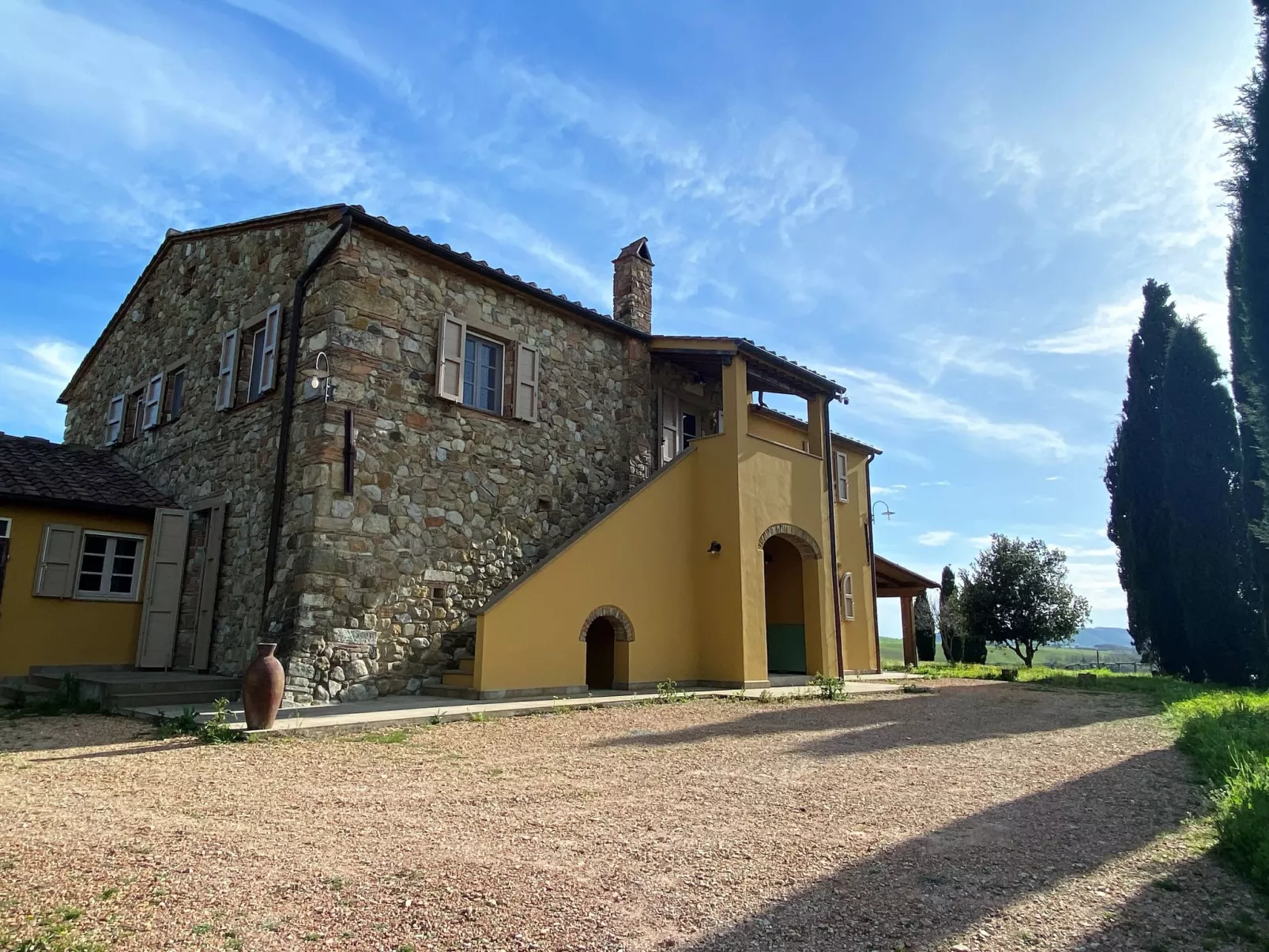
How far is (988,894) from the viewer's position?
3312 mm

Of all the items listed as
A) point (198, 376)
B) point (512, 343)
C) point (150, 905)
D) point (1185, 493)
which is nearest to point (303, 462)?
point (512, 343)

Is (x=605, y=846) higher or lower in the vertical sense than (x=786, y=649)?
lower

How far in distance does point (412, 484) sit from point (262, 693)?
3.79m

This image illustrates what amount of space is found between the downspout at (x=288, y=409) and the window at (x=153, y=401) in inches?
184

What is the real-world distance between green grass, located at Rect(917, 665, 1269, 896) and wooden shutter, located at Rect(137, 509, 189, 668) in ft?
40.2

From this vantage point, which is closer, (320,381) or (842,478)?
(320,381)

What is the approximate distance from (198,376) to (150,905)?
1137cm

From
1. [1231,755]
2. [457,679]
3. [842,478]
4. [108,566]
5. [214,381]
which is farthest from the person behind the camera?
[842,478]

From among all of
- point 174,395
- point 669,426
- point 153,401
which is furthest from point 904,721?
point 153,401

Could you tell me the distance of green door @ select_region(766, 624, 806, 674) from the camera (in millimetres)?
15000

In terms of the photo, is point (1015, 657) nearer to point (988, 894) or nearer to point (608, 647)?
point (608, 647)

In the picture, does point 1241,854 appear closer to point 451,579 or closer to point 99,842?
point 99,842

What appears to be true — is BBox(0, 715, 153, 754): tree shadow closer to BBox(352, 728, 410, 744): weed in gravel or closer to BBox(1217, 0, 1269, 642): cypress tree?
BBox(352, 728, 410, 744): weed in gravel

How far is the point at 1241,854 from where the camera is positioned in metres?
3.68
